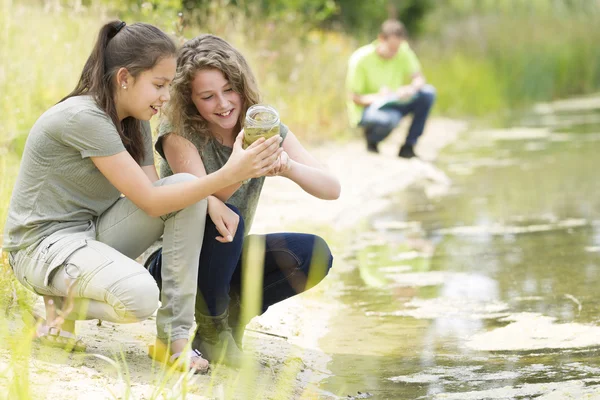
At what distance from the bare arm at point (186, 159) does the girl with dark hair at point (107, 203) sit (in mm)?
163

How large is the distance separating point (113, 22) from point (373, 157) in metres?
5.93

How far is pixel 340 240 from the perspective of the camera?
560cm

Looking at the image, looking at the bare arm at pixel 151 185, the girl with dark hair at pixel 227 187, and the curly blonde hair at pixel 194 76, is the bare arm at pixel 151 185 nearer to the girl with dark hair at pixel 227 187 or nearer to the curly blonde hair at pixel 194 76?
the girl with dark hair at pixel 227 187

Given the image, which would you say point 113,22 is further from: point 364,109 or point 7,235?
point 364,109

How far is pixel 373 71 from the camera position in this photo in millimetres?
9281

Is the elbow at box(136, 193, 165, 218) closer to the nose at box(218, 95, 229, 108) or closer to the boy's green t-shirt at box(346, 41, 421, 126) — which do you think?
the nose at box(218, 95, 229, 108)

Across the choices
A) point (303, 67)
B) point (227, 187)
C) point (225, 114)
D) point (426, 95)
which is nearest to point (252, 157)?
point (227, 187)

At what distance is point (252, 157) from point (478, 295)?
1701 millimetres

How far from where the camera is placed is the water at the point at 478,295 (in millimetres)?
3072

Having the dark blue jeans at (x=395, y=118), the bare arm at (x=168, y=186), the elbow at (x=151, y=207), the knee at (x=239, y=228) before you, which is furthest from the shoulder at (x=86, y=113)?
the dark blue jeans at (x=395, y=118)

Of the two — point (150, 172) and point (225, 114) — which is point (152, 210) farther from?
point (225, 114)

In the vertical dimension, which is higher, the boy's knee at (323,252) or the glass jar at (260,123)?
the glass jar at (260,123)

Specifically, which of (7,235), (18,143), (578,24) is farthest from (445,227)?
(578,24)

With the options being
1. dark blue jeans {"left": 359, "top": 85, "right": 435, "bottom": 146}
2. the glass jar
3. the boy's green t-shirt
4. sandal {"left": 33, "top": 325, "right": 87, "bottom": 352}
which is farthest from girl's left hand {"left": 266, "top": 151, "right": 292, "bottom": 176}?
the boy's green t-shirt
